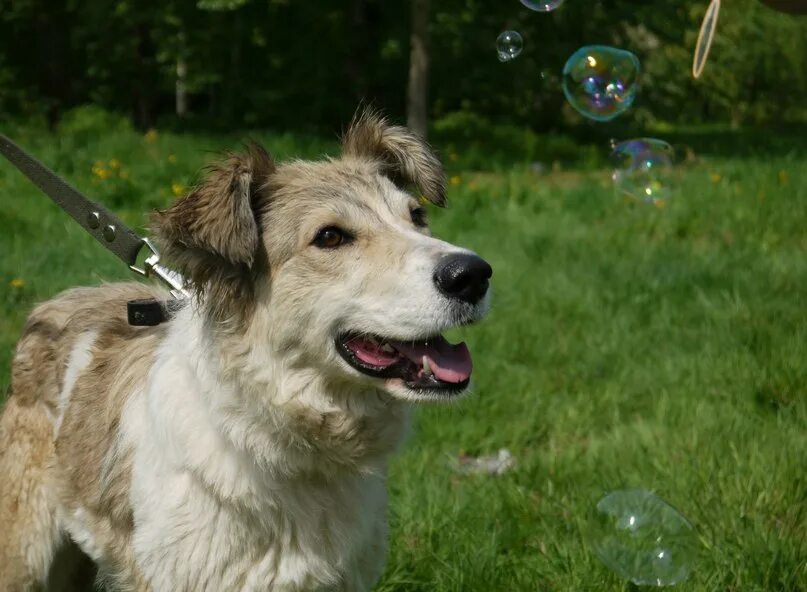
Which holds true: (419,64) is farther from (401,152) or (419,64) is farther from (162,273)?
(162,273)

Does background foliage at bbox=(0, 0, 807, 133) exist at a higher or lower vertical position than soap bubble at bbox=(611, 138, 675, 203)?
lower

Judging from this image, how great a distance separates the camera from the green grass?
398 cm

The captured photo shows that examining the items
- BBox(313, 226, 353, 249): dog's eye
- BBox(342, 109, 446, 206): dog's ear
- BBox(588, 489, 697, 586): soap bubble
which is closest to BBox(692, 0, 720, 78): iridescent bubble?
BBox(342, 109, 446, 206): dog's ear

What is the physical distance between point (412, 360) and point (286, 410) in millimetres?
418

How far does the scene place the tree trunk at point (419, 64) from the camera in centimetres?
1504

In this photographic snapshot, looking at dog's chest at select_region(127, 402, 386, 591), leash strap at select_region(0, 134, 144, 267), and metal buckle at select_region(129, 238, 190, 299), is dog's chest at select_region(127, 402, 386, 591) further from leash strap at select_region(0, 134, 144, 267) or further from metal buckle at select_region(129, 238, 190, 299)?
leash strap at select_region(0, 134, 144, 267)

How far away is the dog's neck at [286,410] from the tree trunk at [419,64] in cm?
1221

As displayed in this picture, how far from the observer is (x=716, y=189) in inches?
383

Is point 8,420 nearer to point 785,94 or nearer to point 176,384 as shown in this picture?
point 176,384

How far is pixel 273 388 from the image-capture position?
304 cm

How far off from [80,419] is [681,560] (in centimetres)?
224

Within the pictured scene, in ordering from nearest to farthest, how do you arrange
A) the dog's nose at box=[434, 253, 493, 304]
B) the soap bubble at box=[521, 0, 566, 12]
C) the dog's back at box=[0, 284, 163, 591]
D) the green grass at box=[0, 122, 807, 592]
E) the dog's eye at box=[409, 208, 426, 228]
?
the dog's nose at box=[434, 253, 493, 304], the dog's back at box=[0, 284, 163, 591], the dog's eye at box=[409, 208, 426, 228], the green grass at box=[0, 122, 807, 592], the soap bubble at box=[521, 0, 566, 12]

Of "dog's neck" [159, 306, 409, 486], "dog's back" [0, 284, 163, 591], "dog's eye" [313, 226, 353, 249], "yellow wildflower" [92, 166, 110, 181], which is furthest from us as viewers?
"yellow wildflower" [92, 166, 110, 181]

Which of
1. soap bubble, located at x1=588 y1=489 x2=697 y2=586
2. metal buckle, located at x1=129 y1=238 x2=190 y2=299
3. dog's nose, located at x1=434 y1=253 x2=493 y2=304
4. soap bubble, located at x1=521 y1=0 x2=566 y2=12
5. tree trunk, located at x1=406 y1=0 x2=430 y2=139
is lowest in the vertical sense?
tree trunk, located at x1=406 y1=0 x2=430 y2=139
